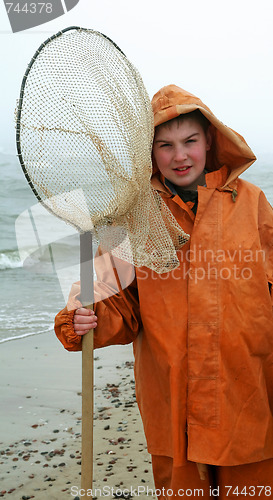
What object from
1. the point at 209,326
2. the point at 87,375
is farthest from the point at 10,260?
the point at 87,375

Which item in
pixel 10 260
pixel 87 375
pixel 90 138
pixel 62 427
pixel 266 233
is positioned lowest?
pixel 10 260

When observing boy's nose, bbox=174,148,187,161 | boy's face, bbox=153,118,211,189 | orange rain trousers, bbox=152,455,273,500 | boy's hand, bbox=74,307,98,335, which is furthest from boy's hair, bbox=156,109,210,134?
orange rain trousers, bbox=152,455,273,500

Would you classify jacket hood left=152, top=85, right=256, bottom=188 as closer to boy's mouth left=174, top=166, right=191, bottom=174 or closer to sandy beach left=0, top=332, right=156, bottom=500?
boy's mouth left=174, top=166, right=191, bottom=174

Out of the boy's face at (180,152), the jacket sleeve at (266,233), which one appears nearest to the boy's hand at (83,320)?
the boy's face at (180,152)

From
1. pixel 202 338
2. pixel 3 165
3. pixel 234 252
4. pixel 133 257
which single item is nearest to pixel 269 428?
pixel 202 338

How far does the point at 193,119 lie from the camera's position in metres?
2.75

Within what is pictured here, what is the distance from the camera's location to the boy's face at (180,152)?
266cm

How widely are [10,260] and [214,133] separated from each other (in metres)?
11.0

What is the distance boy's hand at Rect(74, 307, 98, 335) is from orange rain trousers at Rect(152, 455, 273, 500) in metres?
0.82

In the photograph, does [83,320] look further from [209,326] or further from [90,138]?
[90,138]

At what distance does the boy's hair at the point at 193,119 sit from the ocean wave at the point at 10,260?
10.3 metres

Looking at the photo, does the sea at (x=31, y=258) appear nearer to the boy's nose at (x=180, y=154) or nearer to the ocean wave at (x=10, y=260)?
the ocean wave at (x=10, y=260)

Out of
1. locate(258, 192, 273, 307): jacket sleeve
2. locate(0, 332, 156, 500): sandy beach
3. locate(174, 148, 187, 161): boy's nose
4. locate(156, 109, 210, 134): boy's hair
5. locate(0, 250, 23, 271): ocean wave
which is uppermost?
locate(156, 109, 210, 134): boy's hair

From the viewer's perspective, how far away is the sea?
8.88ft
